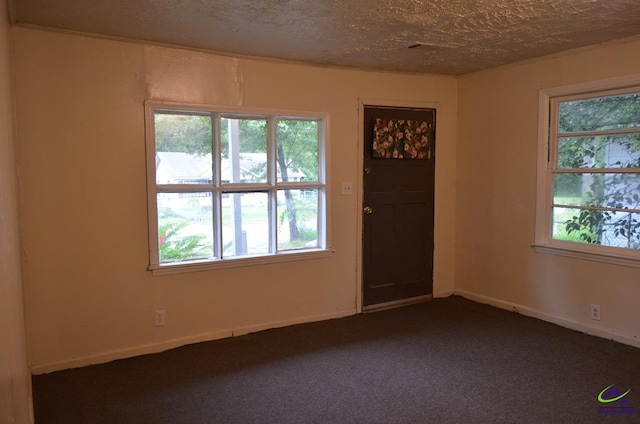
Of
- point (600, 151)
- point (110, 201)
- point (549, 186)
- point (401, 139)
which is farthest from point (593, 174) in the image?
point (110, 201)

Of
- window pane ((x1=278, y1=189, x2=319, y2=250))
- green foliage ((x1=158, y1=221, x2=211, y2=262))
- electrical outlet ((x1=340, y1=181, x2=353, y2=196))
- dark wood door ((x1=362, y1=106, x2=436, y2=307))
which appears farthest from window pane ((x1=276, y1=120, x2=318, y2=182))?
green foliage ((x1=158, y1=221, x2=211, y2=262))

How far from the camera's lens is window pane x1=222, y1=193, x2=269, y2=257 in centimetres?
375

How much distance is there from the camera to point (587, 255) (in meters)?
3.69

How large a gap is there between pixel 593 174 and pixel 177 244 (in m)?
3.24

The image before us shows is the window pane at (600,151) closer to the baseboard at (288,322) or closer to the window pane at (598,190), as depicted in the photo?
the window pane at (598,190)

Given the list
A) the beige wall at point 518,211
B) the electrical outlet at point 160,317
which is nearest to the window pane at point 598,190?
the beige wall at point 518,211

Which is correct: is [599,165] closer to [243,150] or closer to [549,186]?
Result: [549,186]

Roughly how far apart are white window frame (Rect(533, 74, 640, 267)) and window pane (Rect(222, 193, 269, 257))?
7.55 feet

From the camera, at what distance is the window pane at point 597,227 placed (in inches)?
137

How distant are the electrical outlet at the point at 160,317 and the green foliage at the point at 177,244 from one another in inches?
14.6

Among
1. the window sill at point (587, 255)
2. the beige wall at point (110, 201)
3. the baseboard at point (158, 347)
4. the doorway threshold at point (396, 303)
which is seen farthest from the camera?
the doorway threshold at point (396, 303)

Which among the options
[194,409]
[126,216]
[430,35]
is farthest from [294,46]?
[194,409]

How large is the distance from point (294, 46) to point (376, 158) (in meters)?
1.33

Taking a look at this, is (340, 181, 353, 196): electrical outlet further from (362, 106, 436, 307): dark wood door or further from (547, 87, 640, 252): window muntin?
(547, 87, 640, 252): window muntin
